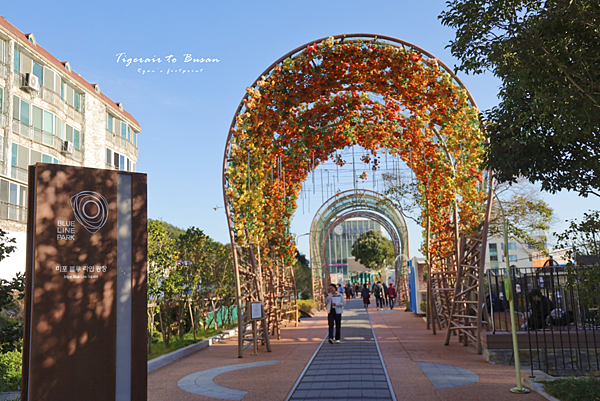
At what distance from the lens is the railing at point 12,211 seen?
835 inches

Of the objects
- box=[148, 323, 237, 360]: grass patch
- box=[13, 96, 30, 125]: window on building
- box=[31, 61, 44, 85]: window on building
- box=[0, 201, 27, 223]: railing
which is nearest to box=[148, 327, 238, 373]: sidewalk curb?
box=[148, 323, 237, 360]: grass patch

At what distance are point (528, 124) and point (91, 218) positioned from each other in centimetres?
714

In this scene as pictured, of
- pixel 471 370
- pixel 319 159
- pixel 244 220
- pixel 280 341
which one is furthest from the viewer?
pixel 319 159

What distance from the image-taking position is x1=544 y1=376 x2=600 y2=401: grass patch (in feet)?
18.2

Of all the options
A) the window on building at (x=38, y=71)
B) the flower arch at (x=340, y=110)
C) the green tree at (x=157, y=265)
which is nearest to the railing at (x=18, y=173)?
the window on building at (x=38, y=71)

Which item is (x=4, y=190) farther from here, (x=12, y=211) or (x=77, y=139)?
(x=77, y=139)

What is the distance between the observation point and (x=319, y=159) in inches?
588

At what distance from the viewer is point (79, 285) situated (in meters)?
4.77

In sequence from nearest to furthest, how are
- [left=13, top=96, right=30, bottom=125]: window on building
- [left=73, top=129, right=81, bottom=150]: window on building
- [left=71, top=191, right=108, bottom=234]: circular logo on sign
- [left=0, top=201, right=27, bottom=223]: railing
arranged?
[left=71, top=191, right=108, bottom=234]: circular logo on sign < [left=0, top=201, right=27, bottom=223]: railing < [left=13, top=96, right=30, bottom=125]: window on building < [left=73, top=129, right=81, bottom=150]: window on building

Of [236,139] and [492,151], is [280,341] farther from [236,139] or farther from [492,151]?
[492,151]

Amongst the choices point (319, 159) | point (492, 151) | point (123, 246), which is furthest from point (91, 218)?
point (319, 159)

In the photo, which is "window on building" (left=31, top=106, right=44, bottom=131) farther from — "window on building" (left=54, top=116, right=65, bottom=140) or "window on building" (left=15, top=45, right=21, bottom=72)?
"window on building" (left=15, top=45, right=21, bottom=72)

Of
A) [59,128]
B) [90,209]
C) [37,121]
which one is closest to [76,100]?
[59,128]

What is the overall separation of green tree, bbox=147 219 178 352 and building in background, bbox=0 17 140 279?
793 cm
